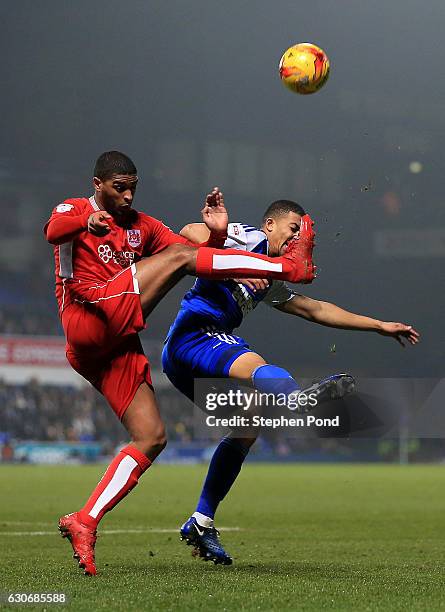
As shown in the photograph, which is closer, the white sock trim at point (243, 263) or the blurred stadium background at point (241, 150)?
the white sock trim at point (243, 263)

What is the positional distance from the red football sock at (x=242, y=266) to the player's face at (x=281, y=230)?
0.94 meters

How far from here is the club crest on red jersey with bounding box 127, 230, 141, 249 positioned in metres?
6.06

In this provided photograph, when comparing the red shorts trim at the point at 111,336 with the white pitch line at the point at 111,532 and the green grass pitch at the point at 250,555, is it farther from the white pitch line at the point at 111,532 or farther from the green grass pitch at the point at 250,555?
the white pitch line at the point at 111,532

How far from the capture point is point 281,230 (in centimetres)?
674

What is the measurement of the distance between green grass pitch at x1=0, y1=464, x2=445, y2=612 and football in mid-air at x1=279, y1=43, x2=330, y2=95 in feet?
11.5

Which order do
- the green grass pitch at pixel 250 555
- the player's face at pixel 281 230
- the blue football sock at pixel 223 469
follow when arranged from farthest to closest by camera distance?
1. the player's face at pixel 281 230
2. the blue football sock at pixel 223 469
3. the green grass pitch at pixel 250 555

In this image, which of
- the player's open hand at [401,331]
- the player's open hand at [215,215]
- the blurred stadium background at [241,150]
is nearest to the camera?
the player's open hand at [215,215]

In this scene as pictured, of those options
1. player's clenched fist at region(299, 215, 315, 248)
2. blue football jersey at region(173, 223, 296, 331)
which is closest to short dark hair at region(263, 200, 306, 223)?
blue football jersey at region(173, 223, 296, 331)

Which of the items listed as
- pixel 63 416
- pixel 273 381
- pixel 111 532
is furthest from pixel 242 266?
pixel 63 416

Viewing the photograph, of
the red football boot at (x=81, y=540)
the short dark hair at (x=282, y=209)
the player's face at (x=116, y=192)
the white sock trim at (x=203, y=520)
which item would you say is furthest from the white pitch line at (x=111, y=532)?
the player's face at (x=116, y=192)

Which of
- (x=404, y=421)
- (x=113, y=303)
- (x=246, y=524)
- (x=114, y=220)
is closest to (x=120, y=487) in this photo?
(x=113, y=303)

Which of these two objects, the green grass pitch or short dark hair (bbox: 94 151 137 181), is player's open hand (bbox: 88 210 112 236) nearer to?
short dark hair (bbox: 94 151 137 181)

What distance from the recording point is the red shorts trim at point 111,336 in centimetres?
568

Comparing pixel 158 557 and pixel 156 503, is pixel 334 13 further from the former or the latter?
pixel 158 557
